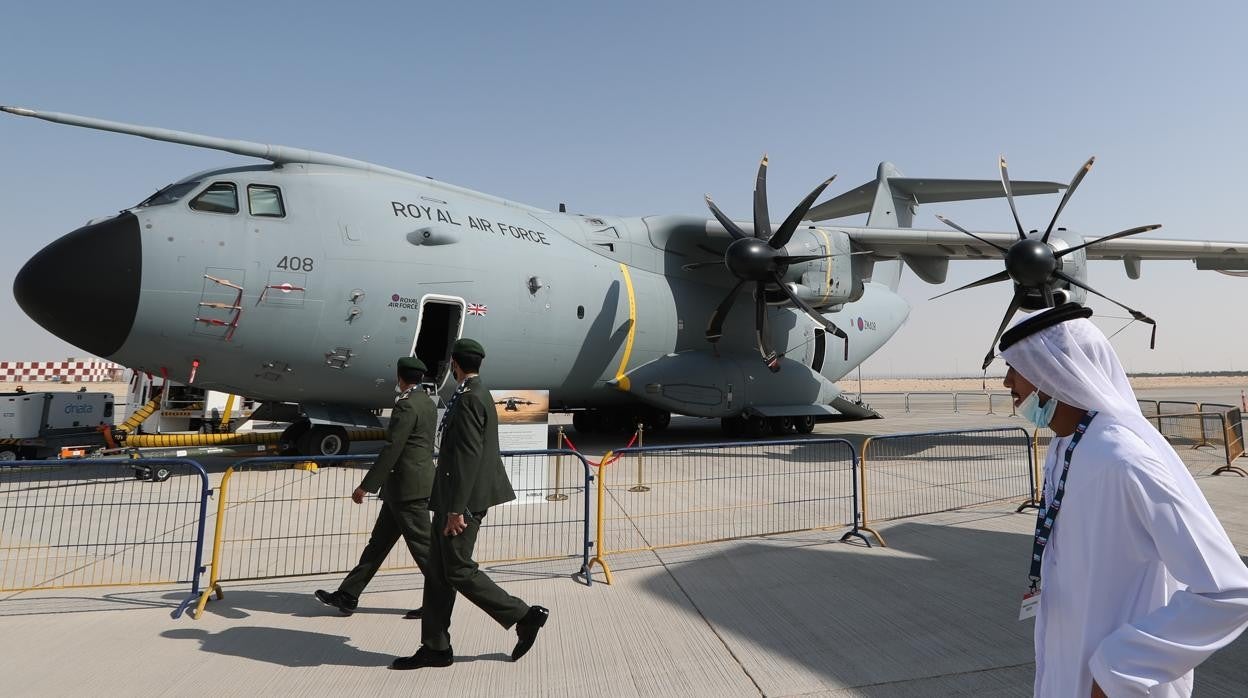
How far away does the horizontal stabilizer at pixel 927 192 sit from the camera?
17.7 meters

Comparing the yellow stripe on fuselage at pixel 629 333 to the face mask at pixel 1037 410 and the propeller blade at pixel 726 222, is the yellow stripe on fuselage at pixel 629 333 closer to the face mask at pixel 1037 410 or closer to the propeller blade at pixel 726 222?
the propeller blade at pixel 726 222

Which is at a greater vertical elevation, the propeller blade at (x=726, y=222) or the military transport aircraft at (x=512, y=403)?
the propeller blade at (x=726, y=222)

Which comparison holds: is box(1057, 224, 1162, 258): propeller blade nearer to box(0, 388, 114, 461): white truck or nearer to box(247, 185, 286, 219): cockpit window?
box(247, 185, 286, 219): cockpit window

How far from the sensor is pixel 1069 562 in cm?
185

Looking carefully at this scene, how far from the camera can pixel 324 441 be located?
10273mm

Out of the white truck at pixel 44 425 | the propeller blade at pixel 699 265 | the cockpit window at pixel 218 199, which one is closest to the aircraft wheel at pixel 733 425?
the propeller blade at pixel 699 265

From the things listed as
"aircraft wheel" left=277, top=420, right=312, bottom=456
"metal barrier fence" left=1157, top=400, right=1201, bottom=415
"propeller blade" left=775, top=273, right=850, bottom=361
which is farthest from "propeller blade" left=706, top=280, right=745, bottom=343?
"metal barrier fence" left=1157, top=400, right=1201, bottom=415

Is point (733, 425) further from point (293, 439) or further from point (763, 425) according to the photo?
point (293, 439)

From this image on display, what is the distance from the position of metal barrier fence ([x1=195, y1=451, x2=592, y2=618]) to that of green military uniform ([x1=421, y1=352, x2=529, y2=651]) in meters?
1.44

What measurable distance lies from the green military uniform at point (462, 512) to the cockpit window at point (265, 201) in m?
7.09

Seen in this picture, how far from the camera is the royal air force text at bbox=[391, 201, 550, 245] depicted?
1034cm

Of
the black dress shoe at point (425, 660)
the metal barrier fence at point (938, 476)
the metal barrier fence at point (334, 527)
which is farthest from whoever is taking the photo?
the metal barrier fence at point (938, 476)

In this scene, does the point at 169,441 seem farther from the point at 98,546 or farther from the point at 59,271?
the point at 98,546

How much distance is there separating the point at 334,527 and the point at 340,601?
2.65 m
